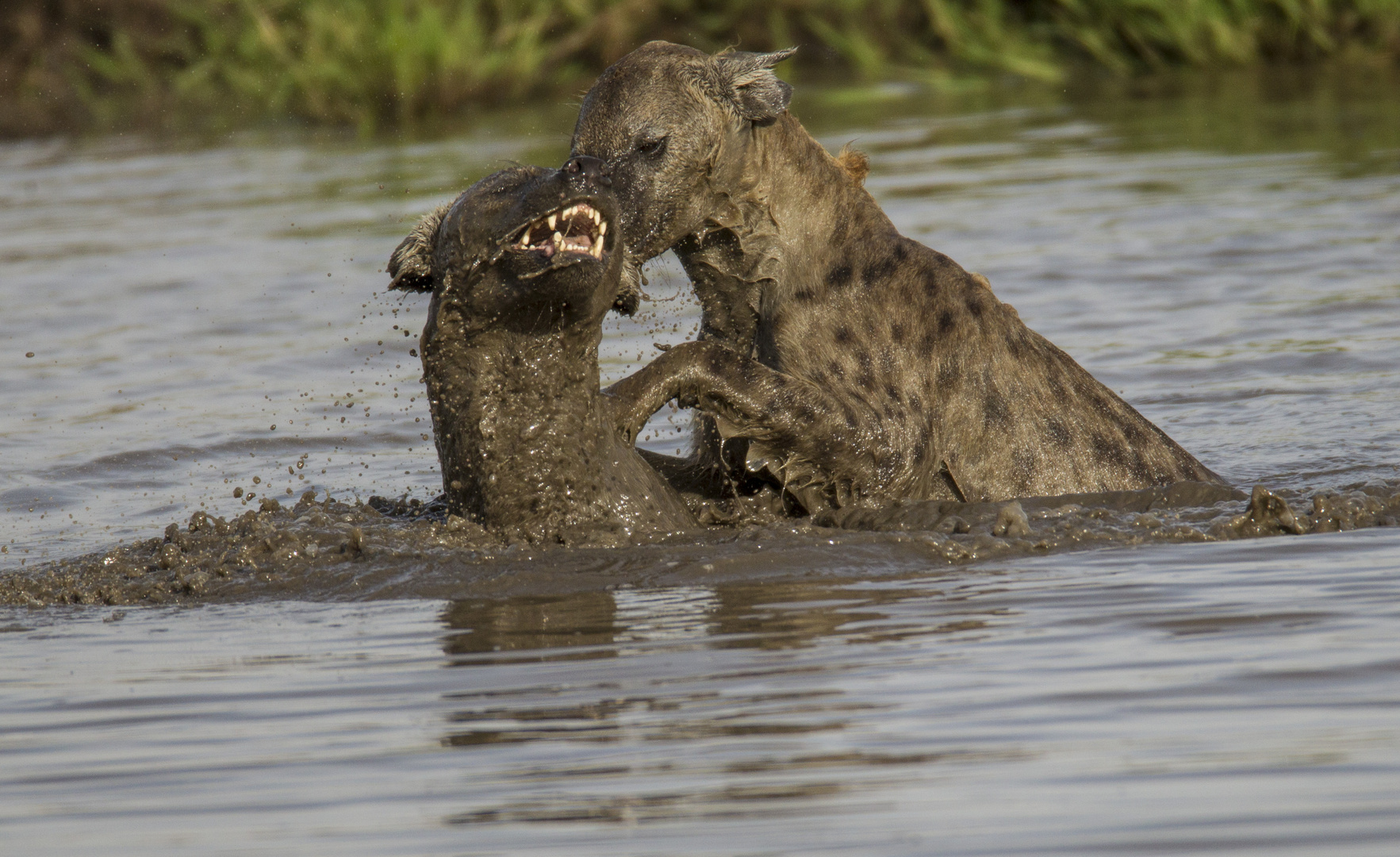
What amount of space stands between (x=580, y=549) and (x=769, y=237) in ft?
4.37

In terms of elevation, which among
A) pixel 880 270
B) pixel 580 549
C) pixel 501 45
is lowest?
pixel 580 549

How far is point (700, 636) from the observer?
189 inches

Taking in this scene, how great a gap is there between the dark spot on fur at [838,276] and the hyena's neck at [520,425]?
992mm

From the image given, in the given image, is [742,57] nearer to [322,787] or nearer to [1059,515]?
[1059,515]

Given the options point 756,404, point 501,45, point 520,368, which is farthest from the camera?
point 501,45

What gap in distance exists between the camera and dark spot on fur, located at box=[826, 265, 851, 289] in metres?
6.48

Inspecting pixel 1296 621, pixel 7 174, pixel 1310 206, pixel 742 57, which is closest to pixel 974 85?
pixel 1310 206

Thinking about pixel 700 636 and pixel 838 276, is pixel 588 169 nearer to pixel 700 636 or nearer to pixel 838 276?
pixel 838 276

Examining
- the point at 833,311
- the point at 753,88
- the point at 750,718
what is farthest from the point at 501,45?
the point at 750,718

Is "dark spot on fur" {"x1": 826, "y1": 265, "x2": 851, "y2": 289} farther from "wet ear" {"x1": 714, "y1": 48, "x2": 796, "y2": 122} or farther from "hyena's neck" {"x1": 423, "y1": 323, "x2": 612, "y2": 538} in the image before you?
"hyena's neck" {"x1": 423, "y1": 323, "x2": 612, "y2": 538}

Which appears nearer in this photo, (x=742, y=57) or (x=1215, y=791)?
(x=1215, y=791)

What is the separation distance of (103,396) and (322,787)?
20.3 feet

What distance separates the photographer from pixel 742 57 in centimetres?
653

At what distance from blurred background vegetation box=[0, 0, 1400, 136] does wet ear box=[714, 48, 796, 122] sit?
13.4 metres
